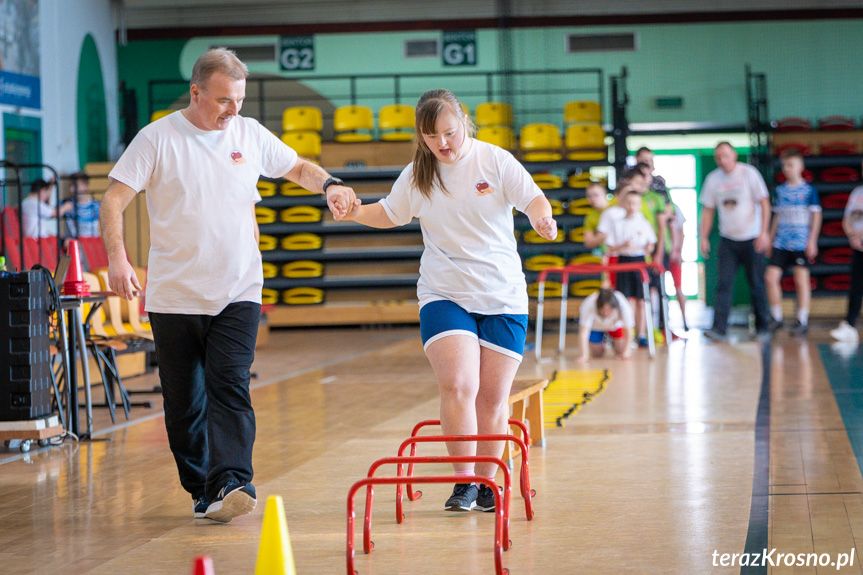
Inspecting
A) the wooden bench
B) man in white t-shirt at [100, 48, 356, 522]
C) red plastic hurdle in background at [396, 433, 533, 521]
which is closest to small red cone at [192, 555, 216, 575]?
red plastic hurdle in background at [396, 433, 533, 521]

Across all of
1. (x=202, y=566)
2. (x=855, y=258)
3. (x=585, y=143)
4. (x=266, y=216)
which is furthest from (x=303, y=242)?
(x=202, y=566)

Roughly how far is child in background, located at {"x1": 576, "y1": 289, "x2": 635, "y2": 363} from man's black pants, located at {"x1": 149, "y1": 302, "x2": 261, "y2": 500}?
5611mm

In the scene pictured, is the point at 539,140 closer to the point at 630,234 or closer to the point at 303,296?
the point at 303,296

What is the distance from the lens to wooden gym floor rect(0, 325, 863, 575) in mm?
3336

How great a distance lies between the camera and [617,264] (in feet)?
31.2

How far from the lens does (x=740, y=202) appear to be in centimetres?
1058

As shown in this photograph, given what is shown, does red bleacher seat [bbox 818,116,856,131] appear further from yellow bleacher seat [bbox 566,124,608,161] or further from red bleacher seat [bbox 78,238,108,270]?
red bleacher seat [bbox 78,238,108,270]

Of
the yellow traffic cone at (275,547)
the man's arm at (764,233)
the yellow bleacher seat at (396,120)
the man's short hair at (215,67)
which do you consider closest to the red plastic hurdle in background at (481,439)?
the yellow traffic cone at (275,547)

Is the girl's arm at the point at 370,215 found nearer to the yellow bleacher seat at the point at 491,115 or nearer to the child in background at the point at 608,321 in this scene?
the child in background at the point at 608,321

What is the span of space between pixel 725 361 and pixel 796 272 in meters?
2.80

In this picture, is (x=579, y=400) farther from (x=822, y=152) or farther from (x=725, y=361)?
(x=822, y=152)

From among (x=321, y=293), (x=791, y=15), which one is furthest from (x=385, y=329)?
(x=791, y=15)

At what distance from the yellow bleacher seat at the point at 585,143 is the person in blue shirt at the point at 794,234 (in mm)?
4050

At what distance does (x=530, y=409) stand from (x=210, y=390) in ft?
6.52
